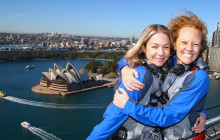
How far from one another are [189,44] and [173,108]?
0.59 ft

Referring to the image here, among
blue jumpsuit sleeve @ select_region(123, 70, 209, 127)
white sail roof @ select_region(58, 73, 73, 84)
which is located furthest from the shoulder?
white sail roof @ select_region(58, 73, 73, 84)

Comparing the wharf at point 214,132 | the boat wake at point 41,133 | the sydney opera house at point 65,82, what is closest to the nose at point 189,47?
the wharf at point 214,132

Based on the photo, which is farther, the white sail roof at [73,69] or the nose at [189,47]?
the white sail roof at [73,69]

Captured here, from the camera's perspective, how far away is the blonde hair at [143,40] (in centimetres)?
55

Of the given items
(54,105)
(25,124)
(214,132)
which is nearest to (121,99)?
(214,132)

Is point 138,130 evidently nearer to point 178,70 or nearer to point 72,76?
point 178,70

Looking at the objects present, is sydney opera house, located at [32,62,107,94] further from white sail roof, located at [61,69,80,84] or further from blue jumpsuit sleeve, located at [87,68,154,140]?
blue jumpsuit sleeve, located at [87,68,154,140]

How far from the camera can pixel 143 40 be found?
558mm

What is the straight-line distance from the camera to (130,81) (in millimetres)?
485

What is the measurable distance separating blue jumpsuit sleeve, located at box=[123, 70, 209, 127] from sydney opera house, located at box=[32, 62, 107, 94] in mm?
9216

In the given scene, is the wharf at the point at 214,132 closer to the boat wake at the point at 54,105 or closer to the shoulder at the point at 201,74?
the shoulder at the point at 201,74

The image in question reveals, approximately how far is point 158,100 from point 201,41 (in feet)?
0.69

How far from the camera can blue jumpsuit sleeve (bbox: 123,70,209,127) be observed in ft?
1.60

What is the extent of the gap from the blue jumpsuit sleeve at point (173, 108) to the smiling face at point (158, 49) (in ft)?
0.34
